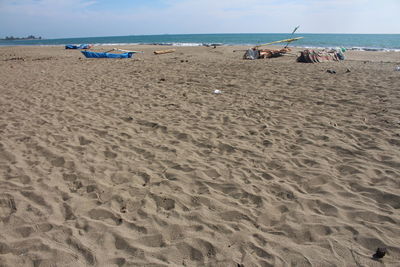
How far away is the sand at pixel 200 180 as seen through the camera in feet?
7.97

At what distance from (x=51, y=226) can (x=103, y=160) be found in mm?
1353

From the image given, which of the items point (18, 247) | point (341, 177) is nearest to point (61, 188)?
point (18, 247)

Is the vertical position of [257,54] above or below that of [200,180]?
above

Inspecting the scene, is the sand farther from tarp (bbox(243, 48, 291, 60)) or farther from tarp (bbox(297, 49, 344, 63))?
tarp (bbox(243, 48, 291, 60))

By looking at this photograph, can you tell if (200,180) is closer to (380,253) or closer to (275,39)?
(380,253)

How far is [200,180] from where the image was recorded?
3459 millimetres

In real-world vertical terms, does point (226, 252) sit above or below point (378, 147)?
below

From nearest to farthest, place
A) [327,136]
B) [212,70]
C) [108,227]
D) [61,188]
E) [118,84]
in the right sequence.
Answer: [108,227] < [61,188] < [327,136] < [118,84] < [212,70]

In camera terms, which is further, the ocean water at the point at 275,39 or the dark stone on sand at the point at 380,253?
the ocean water at the point at 275,39

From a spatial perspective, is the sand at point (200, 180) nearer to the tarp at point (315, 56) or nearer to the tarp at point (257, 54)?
the tarp at point (315, 56)

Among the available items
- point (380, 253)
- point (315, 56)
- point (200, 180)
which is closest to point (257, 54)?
point (315, 56)

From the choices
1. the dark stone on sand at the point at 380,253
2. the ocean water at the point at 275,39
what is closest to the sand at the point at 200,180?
the dark stone on sand at the point at 380,253

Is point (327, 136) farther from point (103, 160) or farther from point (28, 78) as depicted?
point (28, 78)

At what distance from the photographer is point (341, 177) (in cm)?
352
